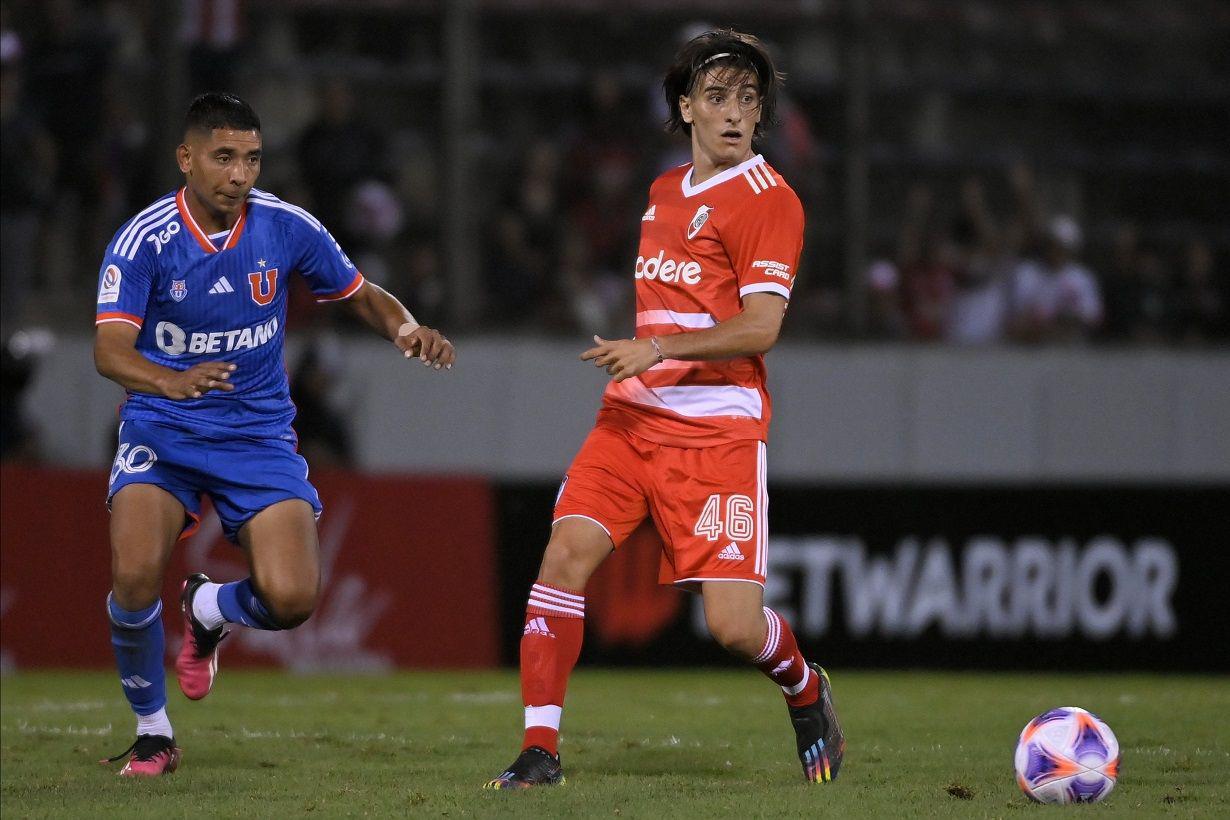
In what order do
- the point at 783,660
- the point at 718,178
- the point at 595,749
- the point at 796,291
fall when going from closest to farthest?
the point at 783,660 → the point at 718,178 → the point at 595,749 → the point at 796,291

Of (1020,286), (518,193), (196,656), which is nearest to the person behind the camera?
(196,656)

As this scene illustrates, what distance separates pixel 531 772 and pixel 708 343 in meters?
1.51

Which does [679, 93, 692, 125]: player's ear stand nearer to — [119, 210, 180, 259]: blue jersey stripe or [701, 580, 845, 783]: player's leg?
[701, 580, 845, 783]: player's leg

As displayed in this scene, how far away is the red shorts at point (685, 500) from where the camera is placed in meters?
6.02

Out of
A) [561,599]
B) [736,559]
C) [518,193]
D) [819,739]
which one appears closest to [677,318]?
[736,559]

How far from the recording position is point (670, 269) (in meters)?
6.20

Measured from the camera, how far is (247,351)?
6.62 meters

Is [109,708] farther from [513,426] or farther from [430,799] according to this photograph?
[513,426]

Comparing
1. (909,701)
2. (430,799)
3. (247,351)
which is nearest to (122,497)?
(247,351)

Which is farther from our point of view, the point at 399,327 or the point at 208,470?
the point at 399,327

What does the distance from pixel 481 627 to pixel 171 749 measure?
18.3ft

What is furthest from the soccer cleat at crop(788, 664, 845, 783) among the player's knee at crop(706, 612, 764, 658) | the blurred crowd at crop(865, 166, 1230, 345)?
the blurred crowd at crop(865, 166, 1230, 345)

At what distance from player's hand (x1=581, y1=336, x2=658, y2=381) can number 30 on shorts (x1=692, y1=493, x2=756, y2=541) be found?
0.64m

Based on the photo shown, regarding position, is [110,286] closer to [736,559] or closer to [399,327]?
[399,327]
